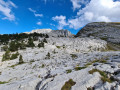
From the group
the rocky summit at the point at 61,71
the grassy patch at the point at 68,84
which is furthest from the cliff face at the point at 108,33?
the grassy patch at the point at 68,84

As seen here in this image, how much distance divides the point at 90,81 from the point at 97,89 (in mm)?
1062

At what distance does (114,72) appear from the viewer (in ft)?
29.5

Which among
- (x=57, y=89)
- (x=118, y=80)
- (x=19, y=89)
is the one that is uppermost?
(x=118, y=80)

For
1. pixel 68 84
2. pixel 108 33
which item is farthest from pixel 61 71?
pixel 108 33

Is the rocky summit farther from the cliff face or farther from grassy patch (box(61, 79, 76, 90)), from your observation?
the cliff face

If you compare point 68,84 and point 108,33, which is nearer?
point 68,84

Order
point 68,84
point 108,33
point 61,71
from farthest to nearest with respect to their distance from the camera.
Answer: point 108,33 → point 61,71 → point 68,84

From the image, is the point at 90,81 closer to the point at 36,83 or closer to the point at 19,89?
the point at 36,83

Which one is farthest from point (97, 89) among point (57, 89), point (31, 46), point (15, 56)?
point (31, 46)

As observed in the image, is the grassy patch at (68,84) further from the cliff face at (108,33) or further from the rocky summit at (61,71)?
the cliff face at (108,33)

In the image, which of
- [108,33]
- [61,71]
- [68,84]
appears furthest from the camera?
[108,33]

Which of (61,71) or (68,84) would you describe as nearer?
(68,84)

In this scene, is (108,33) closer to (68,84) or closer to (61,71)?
(61,71)

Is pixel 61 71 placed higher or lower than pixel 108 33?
lower
